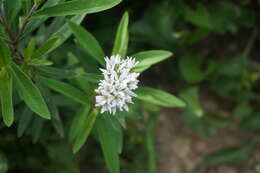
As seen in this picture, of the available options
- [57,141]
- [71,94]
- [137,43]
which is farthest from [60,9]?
[137,43]

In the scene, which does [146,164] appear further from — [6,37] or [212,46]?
[6,37]

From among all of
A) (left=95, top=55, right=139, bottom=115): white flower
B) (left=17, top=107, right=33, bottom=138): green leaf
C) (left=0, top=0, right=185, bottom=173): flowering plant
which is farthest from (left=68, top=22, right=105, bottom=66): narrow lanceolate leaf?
(left=17, top=107, right=33, bottom=138): green leaf

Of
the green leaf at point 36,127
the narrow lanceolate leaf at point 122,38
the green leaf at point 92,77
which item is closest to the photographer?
the green leaf at point 92,77

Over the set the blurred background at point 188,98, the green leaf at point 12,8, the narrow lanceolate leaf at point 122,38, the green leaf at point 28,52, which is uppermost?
the green leaf at point 12,8

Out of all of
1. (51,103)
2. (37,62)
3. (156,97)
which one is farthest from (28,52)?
(156,97)

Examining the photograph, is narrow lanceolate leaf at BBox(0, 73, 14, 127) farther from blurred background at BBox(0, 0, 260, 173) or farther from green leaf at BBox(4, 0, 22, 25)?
blurred background at BBox(0, 0, 260, 173)

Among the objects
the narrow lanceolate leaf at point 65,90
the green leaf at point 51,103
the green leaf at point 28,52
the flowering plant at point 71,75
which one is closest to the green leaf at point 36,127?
the flowering plant at point 71,75

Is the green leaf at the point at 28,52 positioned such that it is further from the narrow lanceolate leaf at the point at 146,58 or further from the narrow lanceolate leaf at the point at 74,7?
the narrow lanceolate leaf at the point at 146,58
